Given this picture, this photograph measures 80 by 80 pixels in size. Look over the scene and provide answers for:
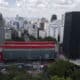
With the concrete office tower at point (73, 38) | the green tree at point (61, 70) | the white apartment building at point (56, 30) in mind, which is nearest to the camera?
the green tree at point (61, 70)

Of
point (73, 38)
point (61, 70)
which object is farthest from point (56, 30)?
point (61, 70)

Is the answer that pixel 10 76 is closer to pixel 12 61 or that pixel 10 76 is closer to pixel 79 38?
pixel 12 61

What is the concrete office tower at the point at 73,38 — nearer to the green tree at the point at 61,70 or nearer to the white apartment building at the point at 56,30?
the white apartment building at the point at 56,30

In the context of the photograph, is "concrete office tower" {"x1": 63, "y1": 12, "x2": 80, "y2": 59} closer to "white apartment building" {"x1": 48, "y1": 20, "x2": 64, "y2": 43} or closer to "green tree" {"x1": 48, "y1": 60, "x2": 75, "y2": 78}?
"white apartment building" {"x1": 48, "y1": 20, "x2": 64, "y2": 43}

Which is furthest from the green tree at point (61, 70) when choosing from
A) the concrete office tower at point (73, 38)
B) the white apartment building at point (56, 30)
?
the white apartment building at point (56, 30)

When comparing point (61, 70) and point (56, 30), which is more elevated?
point (56, 30)

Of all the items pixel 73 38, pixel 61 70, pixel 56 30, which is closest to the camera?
pixel 61 70

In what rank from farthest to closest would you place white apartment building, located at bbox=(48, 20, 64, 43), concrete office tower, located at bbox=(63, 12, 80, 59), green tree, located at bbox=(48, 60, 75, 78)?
white apartment building, located at bbox=(48, 20, 64, 43)
concrete office tower, located at bbox=(63, 12, 80, 59)
green tree, located at bbox=(48, 60, 75, 78)

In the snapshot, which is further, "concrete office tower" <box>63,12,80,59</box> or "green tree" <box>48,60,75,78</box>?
"concrete office tower" <box>63,12,80,59</box>

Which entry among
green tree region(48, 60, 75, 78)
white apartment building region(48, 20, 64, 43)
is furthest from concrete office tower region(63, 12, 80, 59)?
green tree region(48, 60, 75, 78)

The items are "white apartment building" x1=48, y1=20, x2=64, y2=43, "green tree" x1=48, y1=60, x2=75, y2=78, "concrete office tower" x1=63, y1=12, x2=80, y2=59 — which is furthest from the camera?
"white apartment building" x1=48, y1=20, x2=64, y2=43

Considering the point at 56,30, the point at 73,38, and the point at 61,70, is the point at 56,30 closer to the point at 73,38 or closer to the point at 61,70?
the point at 73,38
